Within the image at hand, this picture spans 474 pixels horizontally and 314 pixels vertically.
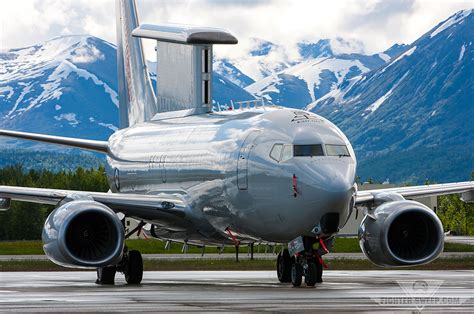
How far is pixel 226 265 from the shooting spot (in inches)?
2078

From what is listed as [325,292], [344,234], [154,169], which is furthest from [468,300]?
[344,234]

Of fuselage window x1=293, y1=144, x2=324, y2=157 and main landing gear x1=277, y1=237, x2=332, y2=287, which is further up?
fuselage window x1=293, y1=144, x2=324, y2=157

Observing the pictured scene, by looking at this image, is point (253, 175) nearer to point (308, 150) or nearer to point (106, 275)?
point (308, 150)

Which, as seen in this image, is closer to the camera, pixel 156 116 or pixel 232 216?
pixel 232 216

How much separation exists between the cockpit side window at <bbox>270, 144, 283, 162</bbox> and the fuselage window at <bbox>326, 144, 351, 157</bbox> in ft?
3.80

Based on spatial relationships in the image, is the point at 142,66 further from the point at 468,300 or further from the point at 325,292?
the point at 468,300

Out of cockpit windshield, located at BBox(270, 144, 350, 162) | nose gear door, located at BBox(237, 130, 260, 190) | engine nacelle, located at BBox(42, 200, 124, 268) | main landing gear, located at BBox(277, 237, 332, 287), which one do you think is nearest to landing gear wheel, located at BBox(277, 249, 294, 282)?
main landing gear, located at BBox(277, 237, 332, 287)

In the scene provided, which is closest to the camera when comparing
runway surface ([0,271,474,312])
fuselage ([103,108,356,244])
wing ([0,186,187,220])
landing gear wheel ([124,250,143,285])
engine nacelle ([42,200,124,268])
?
runway surface ([0,271,474,312])

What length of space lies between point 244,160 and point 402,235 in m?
4.52

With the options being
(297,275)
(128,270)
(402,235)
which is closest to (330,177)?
(297,275)

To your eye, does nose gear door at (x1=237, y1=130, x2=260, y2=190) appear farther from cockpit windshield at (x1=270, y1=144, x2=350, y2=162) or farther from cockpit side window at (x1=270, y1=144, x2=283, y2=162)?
cockpit windshield at (x1=270, y1=144, x2=350, y2=162)

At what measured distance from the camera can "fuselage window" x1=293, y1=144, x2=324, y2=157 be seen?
101 ft

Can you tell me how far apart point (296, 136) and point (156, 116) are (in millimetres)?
12033

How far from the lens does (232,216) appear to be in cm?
3291
